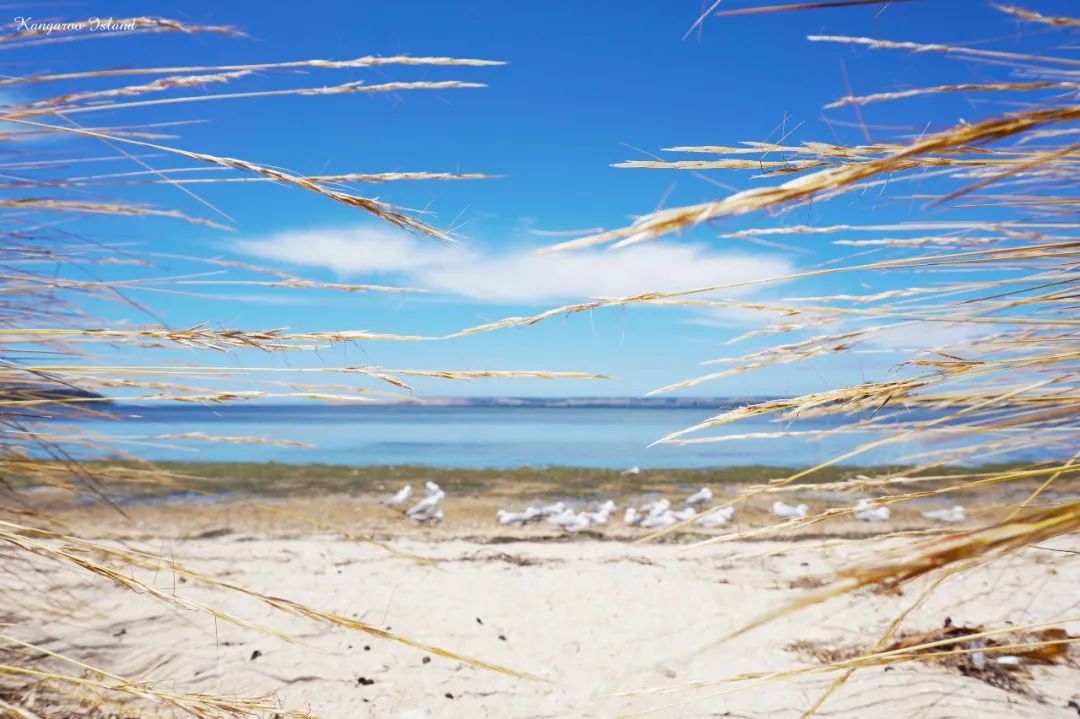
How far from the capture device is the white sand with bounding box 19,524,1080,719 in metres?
1.93

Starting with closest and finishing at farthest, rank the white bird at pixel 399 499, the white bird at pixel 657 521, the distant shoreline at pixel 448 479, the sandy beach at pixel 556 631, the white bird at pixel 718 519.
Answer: the sandy beach at pixel 556 631
the white bird at pixel 718 519
the white bird at pixel 657 521
the white bird at pixel 399 499
the distant shoreline at pixel 448 479

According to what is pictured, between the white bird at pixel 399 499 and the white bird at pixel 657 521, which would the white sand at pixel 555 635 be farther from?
the white bird at pixel 399 499

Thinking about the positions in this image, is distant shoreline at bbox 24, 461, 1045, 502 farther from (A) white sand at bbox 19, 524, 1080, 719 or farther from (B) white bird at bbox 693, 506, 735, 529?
(A) white sand at bbox 19, 524, 1080, 719

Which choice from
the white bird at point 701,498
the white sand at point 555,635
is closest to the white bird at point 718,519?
the white bird at point 701,498

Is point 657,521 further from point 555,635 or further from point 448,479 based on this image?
point 448,479

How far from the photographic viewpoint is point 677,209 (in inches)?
25.1

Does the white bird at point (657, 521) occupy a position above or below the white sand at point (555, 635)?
below

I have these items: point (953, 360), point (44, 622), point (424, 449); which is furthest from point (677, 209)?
point (424, 449)

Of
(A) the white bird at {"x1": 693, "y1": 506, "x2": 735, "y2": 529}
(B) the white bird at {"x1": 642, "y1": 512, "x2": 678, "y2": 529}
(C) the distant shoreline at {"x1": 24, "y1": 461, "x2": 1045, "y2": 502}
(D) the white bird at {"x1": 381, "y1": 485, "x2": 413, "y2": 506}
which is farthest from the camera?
(C) the distant shoreline at {"x1": 24, "y1": 461, "x2": 1045, "y2": 502}

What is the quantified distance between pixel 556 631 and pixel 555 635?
0.04 m

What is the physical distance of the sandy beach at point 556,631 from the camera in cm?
192

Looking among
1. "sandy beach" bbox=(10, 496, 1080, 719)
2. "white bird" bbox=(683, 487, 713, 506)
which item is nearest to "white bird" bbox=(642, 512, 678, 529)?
"white bird" bbox=(683, 487, 713, 506)

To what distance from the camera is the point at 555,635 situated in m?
2.64

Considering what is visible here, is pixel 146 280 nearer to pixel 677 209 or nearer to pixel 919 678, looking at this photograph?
pixel 677 209
